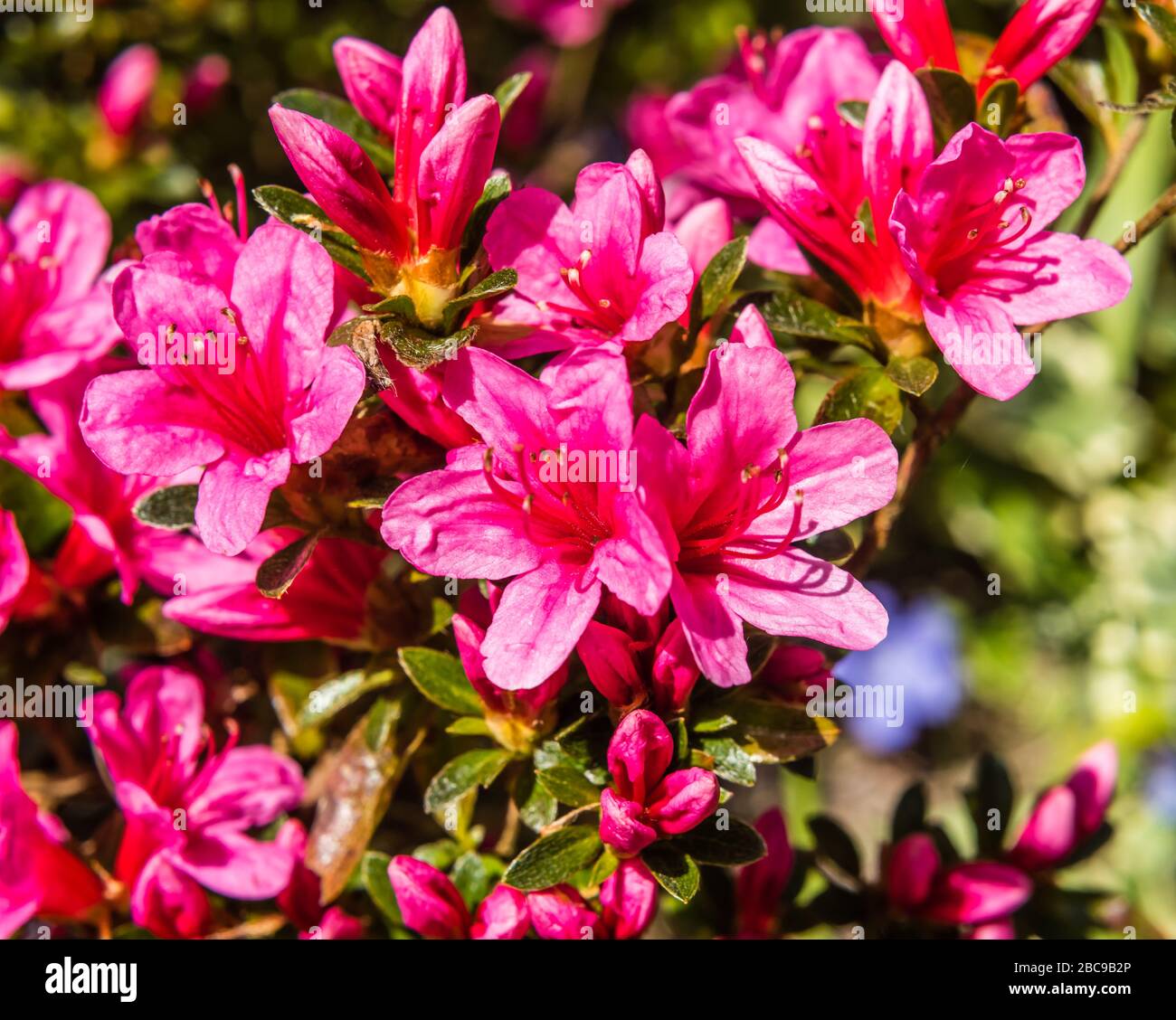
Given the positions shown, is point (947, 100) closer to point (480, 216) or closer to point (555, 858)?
point (480, 216)

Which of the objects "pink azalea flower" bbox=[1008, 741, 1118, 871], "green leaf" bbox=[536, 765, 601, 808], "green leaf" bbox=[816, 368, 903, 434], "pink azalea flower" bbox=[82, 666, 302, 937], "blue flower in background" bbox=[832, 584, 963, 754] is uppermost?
"green leaf" bbox=[816, 368, 903, 434]

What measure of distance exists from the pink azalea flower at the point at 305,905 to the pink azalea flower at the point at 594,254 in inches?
31.1

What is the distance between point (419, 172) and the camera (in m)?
1.26

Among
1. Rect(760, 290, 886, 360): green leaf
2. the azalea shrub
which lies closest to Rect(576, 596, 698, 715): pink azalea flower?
the azalea shrub

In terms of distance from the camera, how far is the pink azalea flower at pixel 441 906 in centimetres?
138

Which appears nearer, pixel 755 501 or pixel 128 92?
pixel 755 501

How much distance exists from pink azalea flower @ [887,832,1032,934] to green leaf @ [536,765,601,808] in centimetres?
61

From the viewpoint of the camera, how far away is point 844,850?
183cm

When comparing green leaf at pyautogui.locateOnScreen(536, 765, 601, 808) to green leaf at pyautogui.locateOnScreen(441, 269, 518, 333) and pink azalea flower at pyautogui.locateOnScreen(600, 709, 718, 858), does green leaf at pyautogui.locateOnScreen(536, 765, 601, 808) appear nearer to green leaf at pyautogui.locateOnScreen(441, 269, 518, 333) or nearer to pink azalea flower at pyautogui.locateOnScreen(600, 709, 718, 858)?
pink azalea flower at pyautogui.locateOnScreen(600, 709, 718, 858)

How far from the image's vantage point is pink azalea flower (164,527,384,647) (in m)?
1.48

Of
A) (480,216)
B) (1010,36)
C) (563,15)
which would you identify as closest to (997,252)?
(1010,36)

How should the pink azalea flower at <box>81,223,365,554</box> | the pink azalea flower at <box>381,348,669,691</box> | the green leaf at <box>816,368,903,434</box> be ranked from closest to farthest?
the pink azalea flower at <box>381,348,669,691</box>, the pink azalea flower at <box>81,223,365,554</box>, the green leaf at <box>816,368,903,434</box>

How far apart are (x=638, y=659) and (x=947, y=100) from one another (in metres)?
0.77
